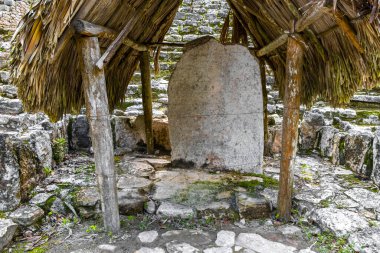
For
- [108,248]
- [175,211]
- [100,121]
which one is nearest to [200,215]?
[175,211]

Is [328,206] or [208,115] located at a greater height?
[208,115]

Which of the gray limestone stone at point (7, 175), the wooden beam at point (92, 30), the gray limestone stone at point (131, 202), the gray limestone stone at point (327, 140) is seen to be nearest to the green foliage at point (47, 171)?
the gray limestone stone at point (7, 175)

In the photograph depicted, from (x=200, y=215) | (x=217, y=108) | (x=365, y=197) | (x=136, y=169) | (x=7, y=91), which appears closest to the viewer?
(x=200, y=215)

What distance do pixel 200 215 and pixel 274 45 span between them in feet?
6.94

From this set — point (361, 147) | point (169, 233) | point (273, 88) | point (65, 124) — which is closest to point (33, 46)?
point (169, 233)

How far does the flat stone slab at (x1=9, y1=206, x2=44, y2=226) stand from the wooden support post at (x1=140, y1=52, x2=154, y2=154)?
2.27m

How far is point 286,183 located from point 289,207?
26 cm

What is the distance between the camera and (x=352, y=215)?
2988 mm

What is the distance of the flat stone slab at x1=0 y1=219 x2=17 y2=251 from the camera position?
2.55 m

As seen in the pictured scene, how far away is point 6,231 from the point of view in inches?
102

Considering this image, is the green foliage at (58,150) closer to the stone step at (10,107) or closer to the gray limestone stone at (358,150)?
the stone step at (10,107)

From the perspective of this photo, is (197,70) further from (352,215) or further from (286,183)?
(352,215)

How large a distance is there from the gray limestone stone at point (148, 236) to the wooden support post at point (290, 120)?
129 centimetres

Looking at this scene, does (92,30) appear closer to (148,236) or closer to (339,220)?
(148,236)
